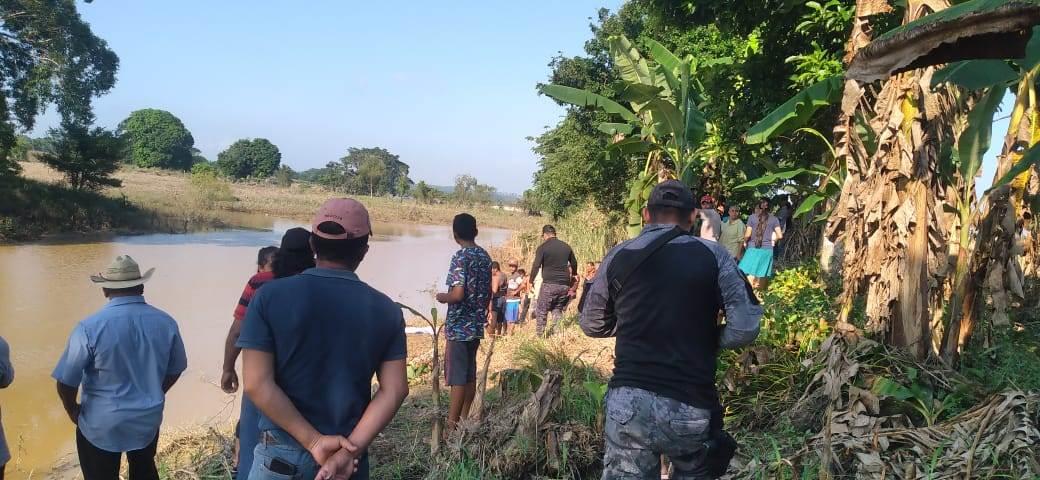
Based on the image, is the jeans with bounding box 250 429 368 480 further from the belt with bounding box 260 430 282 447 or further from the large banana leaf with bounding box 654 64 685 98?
the large banana leaf with bounding box 654 64 685 98

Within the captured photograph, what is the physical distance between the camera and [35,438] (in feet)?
20.0

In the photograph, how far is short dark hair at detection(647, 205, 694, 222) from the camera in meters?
2.44

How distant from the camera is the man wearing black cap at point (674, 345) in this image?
230cm

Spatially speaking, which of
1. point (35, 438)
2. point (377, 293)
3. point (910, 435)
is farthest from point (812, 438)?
point (35, 438)

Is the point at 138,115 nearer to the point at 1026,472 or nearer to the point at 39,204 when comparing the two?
the point at 39,204

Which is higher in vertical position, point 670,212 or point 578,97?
point 578,97

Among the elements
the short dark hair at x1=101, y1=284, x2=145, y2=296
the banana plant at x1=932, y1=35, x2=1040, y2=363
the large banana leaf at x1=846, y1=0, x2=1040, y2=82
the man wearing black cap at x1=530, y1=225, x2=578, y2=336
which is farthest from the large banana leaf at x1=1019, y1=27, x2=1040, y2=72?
the man wearing black cap at x1=530, y1=225, x2=578, y2=336

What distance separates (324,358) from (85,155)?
2774 cm

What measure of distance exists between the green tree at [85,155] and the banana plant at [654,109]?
2311 cm

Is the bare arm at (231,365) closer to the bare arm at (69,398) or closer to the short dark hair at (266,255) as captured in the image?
the short dark hair at (266,255)

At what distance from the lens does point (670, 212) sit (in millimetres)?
2451

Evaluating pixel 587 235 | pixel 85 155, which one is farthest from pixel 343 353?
pixel 85 155

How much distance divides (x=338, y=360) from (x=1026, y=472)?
272 cm

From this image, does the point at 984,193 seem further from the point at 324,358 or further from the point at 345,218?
the point at 324,358
